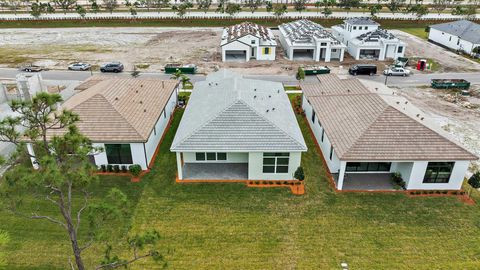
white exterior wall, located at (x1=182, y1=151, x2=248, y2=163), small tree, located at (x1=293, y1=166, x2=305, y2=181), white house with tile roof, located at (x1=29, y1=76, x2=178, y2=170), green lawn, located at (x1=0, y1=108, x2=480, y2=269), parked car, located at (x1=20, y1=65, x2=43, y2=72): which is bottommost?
green lawn, located at (x1=0, y1=108, x2=480, y2=269)

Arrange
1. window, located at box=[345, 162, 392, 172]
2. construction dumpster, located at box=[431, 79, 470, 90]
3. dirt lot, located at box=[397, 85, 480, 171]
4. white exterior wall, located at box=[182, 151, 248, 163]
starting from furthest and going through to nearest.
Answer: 1. construction dumpster, located at box=[431, 79, 470, 90]
2. dirt lot, located at box=[397, 85, 480, 171]
3. white exterior wall, located at box=[182, 151, 248, 163]
4. window, located at box=[345, 162, 392, 172]

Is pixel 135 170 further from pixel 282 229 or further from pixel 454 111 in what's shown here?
pixel 454 111

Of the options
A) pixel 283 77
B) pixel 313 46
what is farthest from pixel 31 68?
pixel 313 46

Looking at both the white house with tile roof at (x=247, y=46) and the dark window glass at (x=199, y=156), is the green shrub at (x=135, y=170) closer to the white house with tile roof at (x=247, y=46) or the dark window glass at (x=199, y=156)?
the dark window glass at (x=199, y=156)

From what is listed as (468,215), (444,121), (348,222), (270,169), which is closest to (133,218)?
(270,169)

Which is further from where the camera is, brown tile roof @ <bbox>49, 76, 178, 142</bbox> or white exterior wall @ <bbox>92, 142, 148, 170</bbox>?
white exterior wall @ <bbox>92, 142, 148, 170</bbox>

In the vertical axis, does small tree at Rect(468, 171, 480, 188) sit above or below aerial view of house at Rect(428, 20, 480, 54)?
below

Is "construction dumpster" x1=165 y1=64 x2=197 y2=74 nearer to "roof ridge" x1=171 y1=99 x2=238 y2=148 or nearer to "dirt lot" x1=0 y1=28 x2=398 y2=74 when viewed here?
"dirt lot" x1=0 y1=28 x2=398 y2=74

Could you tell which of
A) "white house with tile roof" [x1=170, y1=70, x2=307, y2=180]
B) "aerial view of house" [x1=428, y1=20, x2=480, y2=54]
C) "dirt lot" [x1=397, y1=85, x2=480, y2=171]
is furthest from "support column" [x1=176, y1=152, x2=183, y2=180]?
"aerial view of house" [x1=428, y1=20, x2=480, y2=54]
